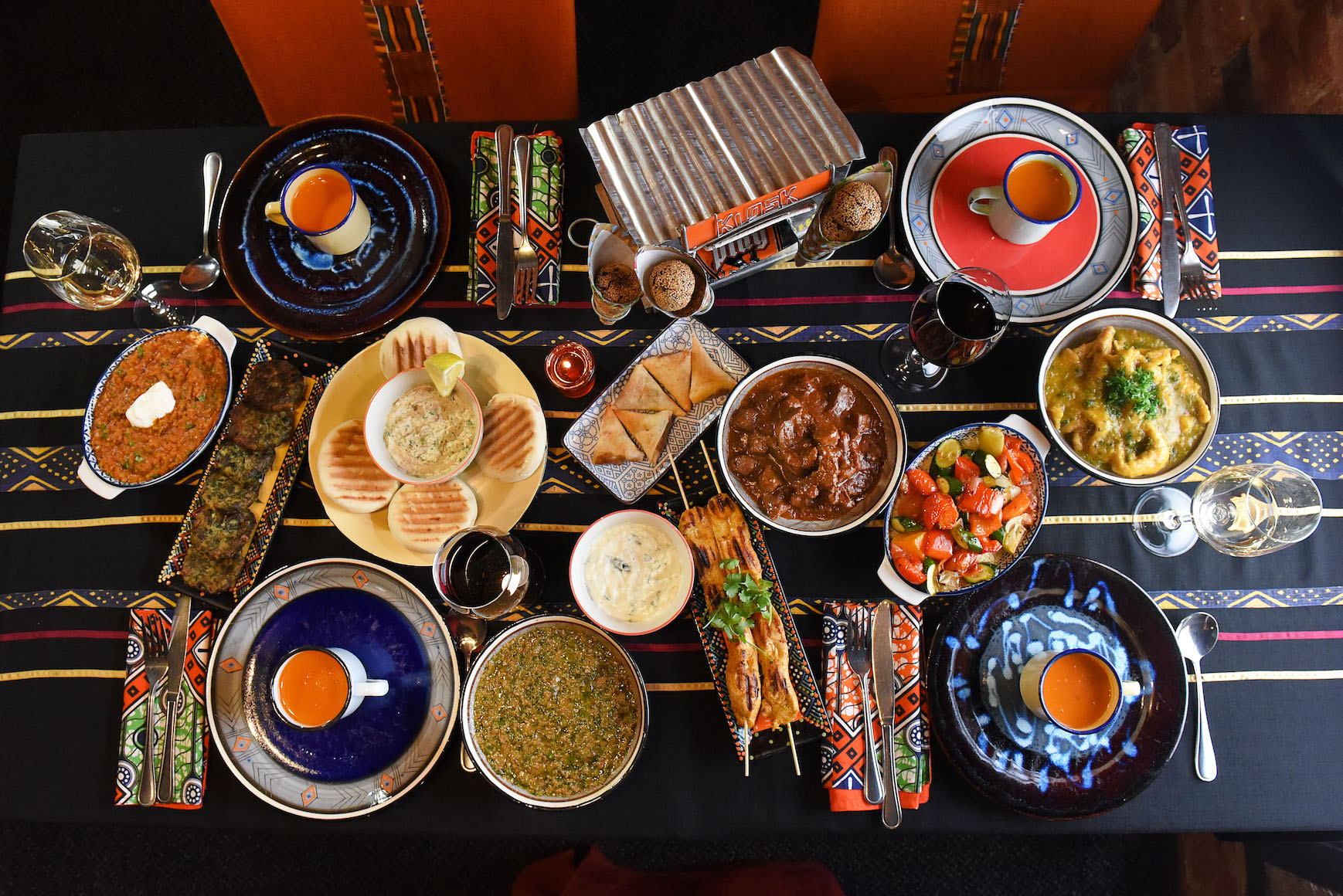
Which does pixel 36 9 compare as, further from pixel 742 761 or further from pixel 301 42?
pixel 742 761

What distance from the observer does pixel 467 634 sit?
2219 millimetres

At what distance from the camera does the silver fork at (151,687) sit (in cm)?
214

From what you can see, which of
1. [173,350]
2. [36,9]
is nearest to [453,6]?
[173,350]

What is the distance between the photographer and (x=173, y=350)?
7.64ft

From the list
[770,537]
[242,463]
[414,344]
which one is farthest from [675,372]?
[242,463]

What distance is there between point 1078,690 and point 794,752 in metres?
0.80

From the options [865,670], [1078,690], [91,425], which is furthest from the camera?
[91,425]

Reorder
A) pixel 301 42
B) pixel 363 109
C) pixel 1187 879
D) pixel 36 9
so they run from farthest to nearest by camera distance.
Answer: pixel 36 9 → pixel 1187 879 → pixel 363 109 → pixel 301 42

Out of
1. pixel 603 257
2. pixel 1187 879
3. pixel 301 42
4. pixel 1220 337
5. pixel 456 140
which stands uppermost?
pixel 301 42

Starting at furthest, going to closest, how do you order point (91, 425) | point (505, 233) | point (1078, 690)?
point (505, 233)
point (91, 425)
point (1078, 690)

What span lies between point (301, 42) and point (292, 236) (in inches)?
32.2

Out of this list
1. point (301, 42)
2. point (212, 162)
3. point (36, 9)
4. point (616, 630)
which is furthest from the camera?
point (36, 9)

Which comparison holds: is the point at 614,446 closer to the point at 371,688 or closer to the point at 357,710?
the point at 371,688

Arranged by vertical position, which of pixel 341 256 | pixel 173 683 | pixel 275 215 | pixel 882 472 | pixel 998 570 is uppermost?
pixel 275 215
